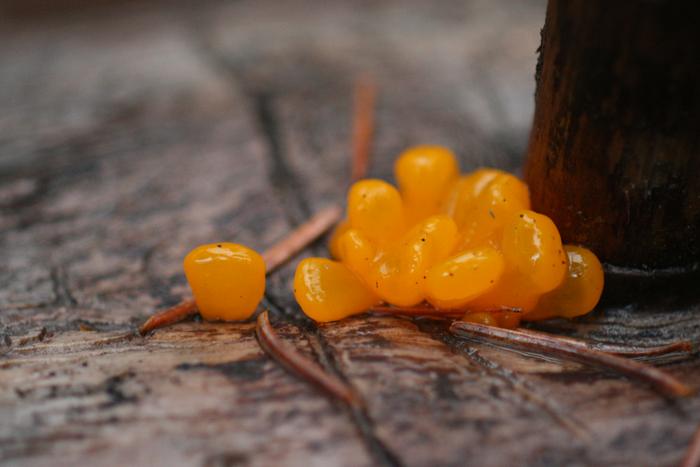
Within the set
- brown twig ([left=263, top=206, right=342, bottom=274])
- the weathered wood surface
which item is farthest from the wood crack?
brown twig ([left=263, top=206, right=342, bottom=274])

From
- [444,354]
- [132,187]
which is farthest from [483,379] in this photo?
[132,187]

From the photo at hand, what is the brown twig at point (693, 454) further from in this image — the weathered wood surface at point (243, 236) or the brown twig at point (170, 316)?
the brown twig at point (170, 316)

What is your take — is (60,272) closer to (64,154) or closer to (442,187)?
(64,154)

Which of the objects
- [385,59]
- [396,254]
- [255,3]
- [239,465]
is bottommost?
[239,465]

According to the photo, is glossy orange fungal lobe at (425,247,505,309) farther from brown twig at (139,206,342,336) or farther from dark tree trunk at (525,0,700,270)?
brown twig at (139,206,342,336)

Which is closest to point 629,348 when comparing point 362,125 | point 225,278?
point 225,278

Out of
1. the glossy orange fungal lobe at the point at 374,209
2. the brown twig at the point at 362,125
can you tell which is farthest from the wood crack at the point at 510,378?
the brown twig at the point at 362,125

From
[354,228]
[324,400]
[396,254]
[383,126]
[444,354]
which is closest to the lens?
[324,400]
